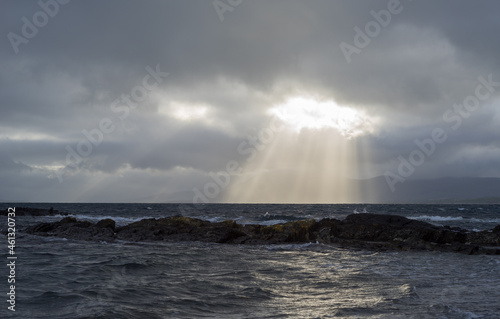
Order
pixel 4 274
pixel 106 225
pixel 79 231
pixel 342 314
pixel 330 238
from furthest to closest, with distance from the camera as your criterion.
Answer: pixel 106 225 → pixel 79 231 → pixel 330 238 → pixel 4 274 → pixel 342 314

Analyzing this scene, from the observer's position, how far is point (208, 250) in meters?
23.9

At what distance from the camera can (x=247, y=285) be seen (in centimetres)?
1352

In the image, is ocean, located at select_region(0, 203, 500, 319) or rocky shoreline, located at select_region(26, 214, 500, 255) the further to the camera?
rocky shoreline, located at select_region(26, 214, 500, 255)

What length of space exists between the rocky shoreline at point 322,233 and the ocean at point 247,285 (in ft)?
12.3

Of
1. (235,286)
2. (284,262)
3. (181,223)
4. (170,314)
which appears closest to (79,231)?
(181,223)

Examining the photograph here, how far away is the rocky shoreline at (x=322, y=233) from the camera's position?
86.9ft

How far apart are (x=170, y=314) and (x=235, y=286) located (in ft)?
12.4

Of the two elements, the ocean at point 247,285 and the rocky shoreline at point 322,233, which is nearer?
the ocean at point 247,285

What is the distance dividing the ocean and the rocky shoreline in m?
3.75

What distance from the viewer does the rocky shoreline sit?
26.5 m

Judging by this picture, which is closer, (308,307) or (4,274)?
(308,307)

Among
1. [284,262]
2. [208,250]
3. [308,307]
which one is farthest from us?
[208,250]

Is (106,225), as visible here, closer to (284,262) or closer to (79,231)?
(79,231)

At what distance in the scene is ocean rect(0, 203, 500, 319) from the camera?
10.1 metres
